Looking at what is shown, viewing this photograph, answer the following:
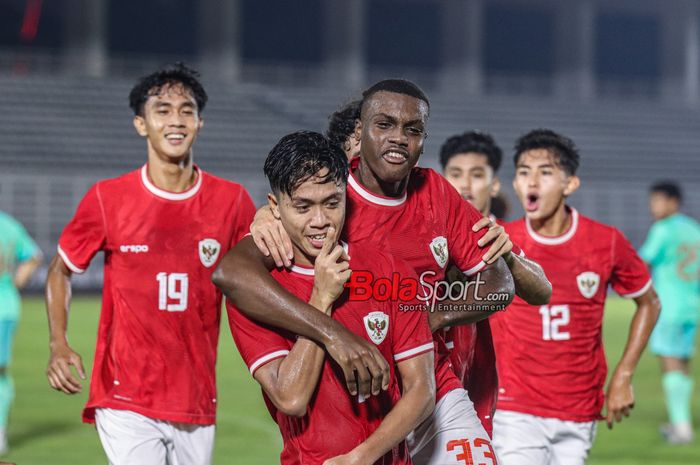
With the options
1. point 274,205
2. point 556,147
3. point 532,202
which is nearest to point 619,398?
point 532,202

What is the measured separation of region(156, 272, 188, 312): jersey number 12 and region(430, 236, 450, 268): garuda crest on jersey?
1.41 m

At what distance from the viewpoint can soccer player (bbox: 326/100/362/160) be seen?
4691 millimetres

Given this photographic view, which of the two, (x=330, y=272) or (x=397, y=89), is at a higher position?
(x=397, y=89)

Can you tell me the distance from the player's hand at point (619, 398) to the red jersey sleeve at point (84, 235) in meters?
2.36

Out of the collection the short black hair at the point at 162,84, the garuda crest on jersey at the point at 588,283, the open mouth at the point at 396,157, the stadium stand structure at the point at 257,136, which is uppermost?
the stadium stand structure at the point at 257,136

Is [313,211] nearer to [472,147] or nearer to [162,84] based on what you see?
[162,84]

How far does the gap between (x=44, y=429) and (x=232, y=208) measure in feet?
18.4

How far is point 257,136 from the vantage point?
28719 mm

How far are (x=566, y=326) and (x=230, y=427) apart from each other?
524 centimetres

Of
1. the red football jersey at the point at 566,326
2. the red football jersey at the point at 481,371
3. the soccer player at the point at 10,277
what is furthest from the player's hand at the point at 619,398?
the soccer player at the point at 10,277

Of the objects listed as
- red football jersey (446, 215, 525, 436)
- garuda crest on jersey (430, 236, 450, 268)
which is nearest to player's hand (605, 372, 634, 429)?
red football jersey (446, 215, 525, 436)

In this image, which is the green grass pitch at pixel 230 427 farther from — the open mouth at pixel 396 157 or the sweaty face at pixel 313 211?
the sweaty face at pixel 313 211

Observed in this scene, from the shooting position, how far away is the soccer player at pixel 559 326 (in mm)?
5621

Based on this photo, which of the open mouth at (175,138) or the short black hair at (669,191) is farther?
the short black hair at (669,191)
